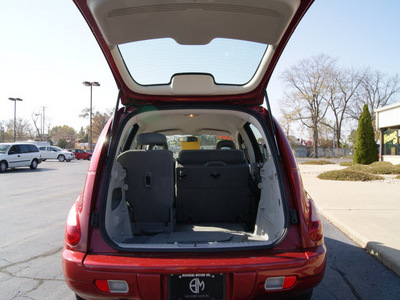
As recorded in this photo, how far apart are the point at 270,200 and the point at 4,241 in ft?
13.7

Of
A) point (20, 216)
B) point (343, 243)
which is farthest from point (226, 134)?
point (20, 216)

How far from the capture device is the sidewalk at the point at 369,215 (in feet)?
12.2

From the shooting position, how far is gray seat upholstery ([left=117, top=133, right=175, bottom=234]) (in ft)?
9.65

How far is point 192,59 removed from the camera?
245 cm

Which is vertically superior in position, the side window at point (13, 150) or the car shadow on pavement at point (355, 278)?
the side window at point (13, 150)

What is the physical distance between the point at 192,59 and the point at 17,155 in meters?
Result: 20.0

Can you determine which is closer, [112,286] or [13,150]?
[112,286]

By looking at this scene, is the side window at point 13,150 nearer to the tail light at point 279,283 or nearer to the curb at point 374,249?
the curb at point 374,249

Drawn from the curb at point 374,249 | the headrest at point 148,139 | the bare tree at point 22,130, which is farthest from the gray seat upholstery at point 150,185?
the bare tree at point 22,130

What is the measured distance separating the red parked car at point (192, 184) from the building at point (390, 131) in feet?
71.1

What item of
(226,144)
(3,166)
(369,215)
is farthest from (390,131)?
(3,166)

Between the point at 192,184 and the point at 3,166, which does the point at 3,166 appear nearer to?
the point at 3,166

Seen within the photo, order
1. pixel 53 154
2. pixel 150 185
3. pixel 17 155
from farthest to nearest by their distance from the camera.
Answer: pixel 53 154 → pixel 17 155 → pixel 150 185

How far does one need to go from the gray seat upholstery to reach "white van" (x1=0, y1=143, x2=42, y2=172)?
18382mm
